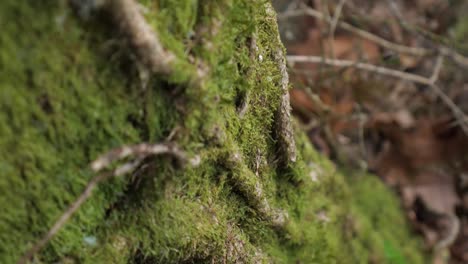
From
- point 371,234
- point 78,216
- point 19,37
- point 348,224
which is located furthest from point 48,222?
point 371,234

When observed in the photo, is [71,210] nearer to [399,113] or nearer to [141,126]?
[141,126]

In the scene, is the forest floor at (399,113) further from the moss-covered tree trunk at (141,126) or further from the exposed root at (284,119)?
the moss-covered tree trunk at (141,126)

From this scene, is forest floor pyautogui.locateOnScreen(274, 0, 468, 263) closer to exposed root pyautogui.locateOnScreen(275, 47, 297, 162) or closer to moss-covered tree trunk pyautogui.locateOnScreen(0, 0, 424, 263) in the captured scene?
exposed root pyautogui.locateOnScreen(275, 47, 297, 162)

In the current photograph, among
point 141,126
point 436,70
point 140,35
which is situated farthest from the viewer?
point 436,70

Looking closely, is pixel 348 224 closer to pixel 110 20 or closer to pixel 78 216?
pixel 78 216

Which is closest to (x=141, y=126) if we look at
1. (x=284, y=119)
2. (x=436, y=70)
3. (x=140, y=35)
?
(x=140, y=35)

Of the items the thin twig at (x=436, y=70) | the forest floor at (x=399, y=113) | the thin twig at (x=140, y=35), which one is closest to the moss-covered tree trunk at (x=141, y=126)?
the thin twig at (x=140, y=35)

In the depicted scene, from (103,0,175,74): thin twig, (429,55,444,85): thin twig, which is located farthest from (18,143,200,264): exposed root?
(429,55,444,85): thin twig
